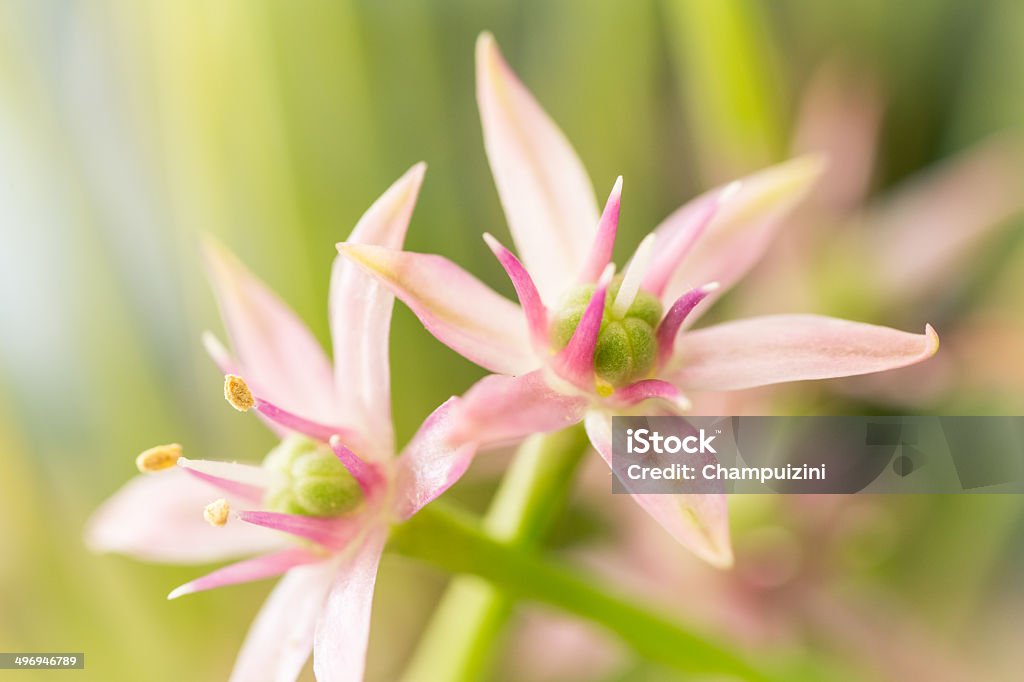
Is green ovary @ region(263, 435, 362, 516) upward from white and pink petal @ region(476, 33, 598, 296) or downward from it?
downward

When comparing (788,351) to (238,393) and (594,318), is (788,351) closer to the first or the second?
(594,318)

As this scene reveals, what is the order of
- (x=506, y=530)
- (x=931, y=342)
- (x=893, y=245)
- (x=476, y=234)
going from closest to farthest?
(x=931, y=342), (x=506, y=530), (x=893, y=245), (x=476, y=234)

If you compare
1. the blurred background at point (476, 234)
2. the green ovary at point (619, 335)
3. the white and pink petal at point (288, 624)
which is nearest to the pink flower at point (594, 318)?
the green ovary at point (619, 335)

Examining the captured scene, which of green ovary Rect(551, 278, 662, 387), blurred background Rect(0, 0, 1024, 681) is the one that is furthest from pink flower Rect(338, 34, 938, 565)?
blurred background Rect(0, 0, 1024, 681)

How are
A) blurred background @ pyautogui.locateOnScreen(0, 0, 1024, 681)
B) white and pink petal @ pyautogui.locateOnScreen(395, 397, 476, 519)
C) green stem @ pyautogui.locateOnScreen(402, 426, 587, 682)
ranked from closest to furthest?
white and pink petal @ pyautogui.locateOnScreen(395, 397, 476, 519), green stem @ pyautogui.locateOnScreen(402, 426, 587, 682), blurred background @ pyautogui.locateOnScreen(0, 0, 1024, 681)

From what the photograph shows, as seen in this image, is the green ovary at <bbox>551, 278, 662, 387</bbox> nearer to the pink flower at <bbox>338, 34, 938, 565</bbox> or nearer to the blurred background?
the pink flower at <bbox>338, 34, 938, 565</bbox>

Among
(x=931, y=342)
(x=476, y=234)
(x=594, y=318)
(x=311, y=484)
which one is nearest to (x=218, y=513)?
(x=311, y=484)

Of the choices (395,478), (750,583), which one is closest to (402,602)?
(750,583)
